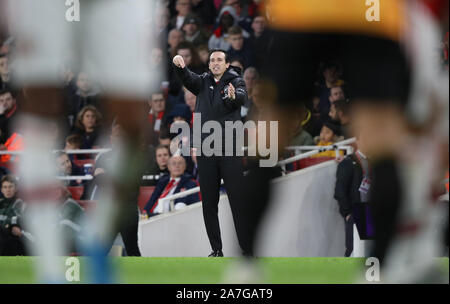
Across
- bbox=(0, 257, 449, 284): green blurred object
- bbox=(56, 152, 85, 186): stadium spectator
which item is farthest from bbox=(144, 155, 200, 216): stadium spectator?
bbox=(0, 257, 449, 284): green blurred object

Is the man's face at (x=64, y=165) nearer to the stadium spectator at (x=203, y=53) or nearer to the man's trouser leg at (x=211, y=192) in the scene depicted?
the stadium spectator at (x=203, y=53)

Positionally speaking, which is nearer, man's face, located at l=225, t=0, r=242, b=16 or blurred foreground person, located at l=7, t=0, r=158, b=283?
blurred foreground person, located at l=7, t=0, r=158, b=283

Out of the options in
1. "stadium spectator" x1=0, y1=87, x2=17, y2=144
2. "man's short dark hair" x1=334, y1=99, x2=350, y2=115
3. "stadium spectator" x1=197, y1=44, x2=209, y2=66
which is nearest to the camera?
"man's short dark hair" x1=334, y1=99, x2=350, y2=115

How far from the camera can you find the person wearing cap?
8789 millimetres

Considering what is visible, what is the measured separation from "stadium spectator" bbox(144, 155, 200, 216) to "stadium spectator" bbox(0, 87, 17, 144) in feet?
7.56

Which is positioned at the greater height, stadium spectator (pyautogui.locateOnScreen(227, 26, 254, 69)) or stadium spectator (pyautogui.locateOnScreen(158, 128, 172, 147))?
stadium spectator (pyautogui.locateOnScreen(227, 26, 254, 69))

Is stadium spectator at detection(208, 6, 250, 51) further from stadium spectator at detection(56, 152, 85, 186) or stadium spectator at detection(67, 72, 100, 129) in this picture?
stadium spectator at detection(56, 152, 85, 186)

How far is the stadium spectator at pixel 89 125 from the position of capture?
8.04 meters

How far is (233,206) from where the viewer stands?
503 cm

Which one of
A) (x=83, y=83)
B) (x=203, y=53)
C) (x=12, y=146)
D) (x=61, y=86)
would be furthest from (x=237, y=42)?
(x=61, y=86)

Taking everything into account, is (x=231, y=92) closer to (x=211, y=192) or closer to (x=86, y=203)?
(x=211, y=192)

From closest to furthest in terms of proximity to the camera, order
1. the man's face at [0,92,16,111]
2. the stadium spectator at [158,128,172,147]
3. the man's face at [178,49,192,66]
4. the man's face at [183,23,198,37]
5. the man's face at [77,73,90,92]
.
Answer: the stadium spectator at [158,128,172,147]
the man's face at [178,49,192,66]
the man's face at [0,92,16,111]
the man's face at [77,73,90,92]
the man's face at [183,23,198,37]
